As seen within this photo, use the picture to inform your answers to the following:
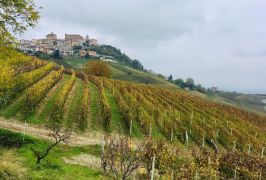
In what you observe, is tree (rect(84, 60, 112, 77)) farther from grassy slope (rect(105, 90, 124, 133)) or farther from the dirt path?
the dirt path

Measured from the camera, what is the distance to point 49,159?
76.7ft

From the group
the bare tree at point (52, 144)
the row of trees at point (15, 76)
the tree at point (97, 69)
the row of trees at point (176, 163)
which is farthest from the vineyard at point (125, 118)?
the tree at point (97, 69)

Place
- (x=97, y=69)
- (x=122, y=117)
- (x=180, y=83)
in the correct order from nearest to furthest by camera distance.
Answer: (x=122, y=117)
(x=97, y=69)
(x=180, y=83)

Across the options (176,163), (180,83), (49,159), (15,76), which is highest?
(15,76)

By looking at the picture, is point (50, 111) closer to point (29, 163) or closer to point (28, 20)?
point (29, 163)

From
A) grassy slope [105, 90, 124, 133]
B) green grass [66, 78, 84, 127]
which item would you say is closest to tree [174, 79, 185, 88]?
green grass [66, 78, 84, 127]

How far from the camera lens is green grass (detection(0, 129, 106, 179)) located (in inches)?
739

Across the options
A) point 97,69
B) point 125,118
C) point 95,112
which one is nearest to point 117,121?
→ point 125,118

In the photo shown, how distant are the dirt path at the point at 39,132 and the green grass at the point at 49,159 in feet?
5.92

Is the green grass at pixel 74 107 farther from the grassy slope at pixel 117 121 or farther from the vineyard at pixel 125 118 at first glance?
the grassy slope at pixel 117 121

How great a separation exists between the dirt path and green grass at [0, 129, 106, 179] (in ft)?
5.92

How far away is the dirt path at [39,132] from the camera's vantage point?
30.8 m

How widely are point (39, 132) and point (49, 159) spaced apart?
8.79 m

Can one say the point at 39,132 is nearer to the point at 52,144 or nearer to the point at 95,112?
the point at 52,144
